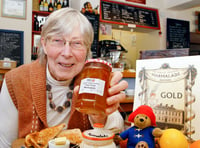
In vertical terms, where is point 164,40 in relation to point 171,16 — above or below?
below

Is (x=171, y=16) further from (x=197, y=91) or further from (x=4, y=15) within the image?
(x=197, y=91)

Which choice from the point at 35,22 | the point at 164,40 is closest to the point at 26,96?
the point at 35,22

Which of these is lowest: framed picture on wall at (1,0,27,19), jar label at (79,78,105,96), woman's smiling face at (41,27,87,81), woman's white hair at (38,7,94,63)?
jar label at (79,78,105,96)

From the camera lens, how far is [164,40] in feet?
14.8

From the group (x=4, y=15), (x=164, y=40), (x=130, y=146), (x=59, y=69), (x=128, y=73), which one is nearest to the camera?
(x=130, y=146)

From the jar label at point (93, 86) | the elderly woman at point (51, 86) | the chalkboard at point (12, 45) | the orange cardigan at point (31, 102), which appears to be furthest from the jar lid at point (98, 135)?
the chalkboard at point (12, 45)

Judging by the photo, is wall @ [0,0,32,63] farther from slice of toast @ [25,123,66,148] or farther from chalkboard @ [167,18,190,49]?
chalkboard @ [167,18,190,49]

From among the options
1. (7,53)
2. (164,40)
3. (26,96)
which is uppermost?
(164,40)

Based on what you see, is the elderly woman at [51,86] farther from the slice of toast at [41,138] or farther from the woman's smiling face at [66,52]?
the slice of toast at [41,138]

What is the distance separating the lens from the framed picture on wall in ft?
10.2

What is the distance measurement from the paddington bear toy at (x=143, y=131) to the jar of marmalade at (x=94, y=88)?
0.12 metres

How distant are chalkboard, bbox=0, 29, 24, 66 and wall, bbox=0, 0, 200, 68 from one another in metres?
0.07

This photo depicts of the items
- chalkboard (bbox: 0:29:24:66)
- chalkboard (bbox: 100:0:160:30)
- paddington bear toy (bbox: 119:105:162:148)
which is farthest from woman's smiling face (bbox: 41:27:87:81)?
chalkboard (bbox: 100:0:160:30)

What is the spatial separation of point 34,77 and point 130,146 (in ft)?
2.03
